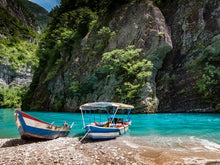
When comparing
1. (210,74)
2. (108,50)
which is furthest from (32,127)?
(108,50)

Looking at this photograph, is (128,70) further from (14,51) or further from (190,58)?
(14,51)

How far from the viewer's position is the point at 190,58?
3028 cm

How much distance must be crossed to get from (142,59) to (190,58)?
10.0 meters

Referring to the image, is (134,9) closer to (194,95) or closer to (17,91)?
(194,95)

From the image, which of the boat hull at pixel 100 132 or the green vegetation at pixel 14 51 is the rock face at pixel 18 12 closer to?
the green vegetation at pixel 14 51

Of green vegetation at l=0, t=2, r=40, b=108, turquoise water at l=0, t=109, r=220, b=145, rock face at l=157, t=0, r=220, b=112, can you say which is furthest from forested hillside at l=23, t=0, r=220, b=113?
green vegetation at l=0, t=2, r=40, b=108

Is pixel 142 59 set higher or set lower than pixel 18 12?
lower

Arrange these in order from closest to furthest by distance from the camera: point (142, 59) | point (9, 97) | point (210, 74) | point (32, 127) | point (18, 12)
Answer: point (32, 127)
point (210, 74)
point (142, 59)
point (9, 97)
point (18, 12)

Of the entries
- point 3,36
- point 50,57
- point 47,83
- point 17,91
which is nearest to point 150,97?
point 47,83

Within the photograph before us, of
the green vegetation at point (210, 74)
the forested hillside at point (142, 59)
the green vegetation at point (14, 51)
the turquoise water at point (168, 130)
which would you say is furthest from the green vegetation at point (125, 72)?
the green vegetation at point (14, 51)

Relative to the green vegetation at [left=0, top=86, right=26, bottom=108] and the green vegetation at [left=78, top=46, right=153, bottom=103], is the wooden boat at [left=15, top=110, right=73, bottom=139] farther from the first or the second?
the green vegetation at [left=0, top=86, right=26, bottom=108]

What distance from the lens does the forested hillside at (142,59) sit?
27.9 metres

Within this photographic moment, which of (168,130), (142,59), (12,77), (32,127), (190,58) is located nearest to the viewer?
(32,127)

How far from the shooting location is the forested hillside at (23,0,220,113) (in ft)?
91.6
